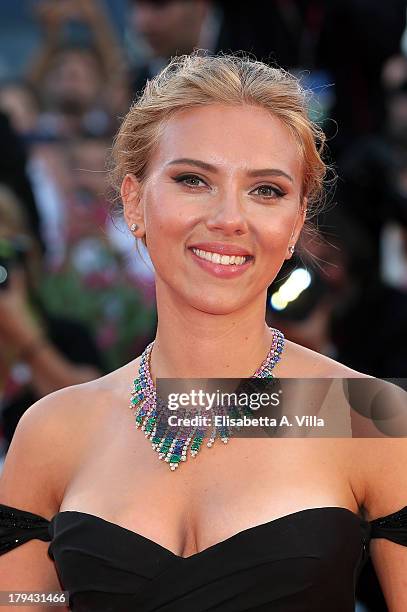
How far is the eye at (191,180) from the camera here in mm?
2414

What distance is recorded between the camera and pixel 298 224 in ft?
8.29

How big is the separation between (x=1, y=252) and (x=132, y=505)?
5.94ft

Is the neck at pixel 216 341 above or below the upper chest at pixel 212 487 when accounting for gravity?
above

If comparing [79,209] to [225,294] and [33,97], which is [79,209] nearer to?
[33,97]

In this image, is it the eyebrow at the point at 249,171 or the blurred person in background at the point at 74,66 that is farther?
the blurred person in background at the point at 74,66

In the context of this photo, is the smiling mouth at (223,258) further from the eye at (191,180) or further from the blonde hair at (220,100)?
the blonde hair at (220,100)

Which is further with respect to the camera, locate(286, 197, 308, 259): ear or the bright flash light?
the bright flash light

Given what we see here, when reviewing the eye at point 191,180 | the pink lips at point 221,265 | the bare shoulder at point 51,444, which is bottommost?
the bare shoulder at point 51,444

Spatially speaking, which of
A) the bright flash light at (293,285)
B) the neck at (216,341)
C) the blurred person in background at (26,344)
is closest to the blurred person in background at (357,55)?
the blurred person in background at (26,344)

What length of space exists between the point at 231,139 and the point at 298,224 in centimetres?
26

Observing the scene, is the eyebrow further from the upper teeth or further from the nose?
the upper teeth

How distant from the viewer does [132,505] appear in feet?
7.96

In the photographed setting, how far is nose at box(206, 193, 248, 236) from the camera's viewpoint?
235 cm

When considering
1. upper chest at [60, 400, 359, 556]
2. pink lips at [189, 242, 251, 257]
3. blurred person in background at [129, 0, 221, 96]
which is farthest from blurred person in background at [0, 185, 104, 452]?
pink lips at [189, 242, 251, 257]
